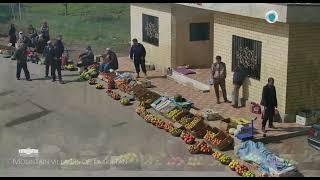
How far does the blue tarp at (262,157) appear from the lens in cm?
1165

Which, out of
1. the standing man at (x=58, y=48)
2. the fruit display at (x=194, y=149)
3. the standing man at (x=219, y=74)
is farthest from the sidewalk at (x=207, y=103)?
the standing man at (x=58, y=48)

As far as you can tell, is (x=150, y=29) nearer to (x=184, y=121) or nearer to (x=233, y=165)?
(x=184, y=121)

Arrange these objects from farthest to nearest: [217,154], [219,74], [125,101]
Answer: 1. [125,101]
2. [219,74]
3. [217,154]

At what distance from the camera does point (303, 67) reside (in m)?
14.8

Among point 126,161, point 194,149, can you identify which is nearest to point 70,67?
point 126,161

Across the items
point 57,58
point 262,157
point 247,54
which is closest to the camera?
point 262,157

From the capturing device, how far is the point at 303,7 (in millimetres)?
13633

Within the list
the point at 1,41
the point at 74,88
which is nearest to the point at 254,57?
the point at 74,88

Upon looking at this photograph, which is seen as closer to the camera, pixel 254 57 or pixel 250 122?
pixel 250 122

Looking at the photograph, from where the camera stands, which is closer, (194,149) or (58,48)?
(194,149)

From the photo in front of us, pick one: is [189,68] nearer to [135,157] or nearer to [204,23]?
[204,23]

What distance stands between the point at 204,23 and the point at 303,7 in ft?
24.1

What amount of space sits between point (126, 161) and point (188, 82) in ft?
22.8

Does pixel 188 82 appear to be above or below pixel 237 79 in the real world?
below
